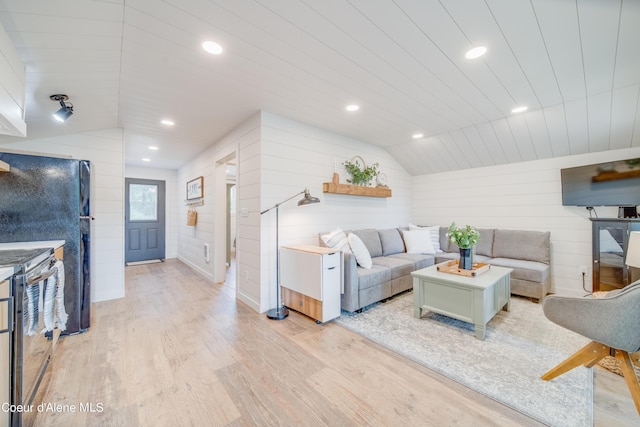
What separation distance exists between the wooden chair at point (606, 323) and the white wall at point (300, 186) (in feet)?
8.42

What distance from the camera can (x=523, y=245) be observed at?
3.88m

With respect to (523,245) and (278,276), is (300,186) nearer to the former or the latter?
(278,276)

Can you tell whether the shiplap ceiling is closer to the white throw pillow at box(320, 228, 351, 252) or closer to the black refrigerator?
the black refrigerator

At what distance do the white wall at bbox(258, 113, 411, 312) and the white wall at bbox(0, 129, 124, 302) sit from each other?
1840mm

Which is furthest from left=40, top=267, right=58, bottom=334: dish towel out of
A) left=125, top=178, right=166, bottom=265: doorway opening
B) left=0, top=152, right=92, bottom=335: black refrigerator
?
left=125, top=178, right=166, bottom=265: doorway opening

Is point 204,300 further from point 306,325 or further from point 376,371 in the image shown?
point 376,371

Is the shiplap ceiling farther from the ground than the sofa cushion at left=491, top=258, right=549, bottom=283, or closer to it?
farther from the ground

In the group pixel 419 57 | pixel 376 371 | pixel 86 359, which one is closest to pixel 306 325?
pixel 376 371

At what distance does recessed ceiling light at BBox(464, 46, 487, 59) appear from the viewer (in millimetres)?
1955

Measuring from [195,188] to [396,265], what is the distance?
13.7ft

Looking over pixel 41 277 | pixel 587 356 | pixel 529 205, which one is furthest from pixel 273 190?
pixel 529 205

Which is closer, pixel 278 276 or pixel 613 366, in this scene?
pixel 613 366

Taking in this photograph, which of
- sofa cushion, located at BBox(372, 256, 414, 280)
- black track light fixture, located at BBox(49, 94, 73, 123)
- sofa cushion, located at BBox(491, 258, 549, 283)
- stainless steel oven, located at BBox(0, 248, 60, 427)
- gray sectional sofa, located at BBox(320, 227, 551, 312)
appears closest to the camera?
stainless steel oven, located at BBox(0, 248, 60, 427)

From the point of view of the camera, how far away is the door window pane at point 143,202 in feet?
20.2
